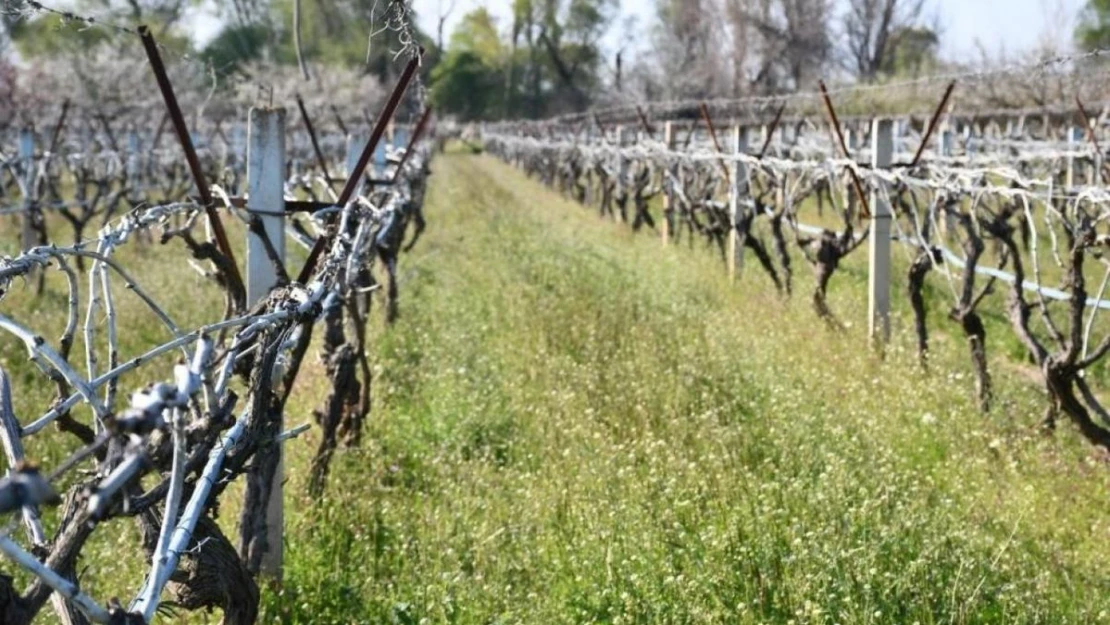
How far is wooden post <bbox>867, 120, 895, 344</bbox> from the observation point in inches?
299

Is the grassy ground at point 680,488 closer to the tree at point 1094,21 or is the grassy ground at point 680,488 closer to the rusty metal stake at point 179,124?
the rusty metal stake at point 179,124

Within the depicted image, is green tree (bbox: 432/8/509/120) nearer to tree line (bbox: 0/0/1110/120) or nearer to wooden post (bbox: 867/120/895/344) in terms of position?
tree line (bbox: 0/0/1110/120)

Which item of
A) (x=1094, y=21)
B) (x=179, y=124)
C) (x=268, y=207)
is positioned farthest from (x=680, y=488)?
(x=1094, y=21)

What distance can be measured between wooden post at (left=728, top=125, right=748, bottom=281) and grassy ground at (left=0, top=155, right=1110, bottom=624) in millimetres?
2715

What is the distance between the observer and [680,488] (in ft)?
13.8

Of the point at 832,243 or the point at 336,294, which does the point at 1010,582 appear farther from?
the point at 832,243

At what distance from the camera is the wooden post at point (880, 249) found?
25.0 feet

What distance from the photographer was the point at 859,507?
164 inches

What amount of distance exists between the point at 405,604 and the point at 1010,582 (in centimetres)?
185

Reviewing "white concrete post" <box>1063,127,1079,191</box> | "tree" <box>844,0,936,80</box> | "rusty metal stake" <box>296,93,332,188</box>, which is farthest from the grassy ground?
"tree" <box>844,0,936,80</box>

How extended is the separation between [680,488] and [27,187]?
9119 mm

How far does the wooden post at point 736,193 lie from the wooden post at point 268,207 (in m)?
7.09

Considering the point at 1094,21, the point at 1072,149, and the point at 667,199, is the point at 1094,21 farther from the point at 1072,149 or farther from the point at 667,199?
the point at 667,199

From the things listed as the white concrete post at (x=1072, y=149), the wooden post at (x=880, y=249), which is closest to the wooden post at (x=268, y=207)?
the wooden post at (x=880, y=249)
